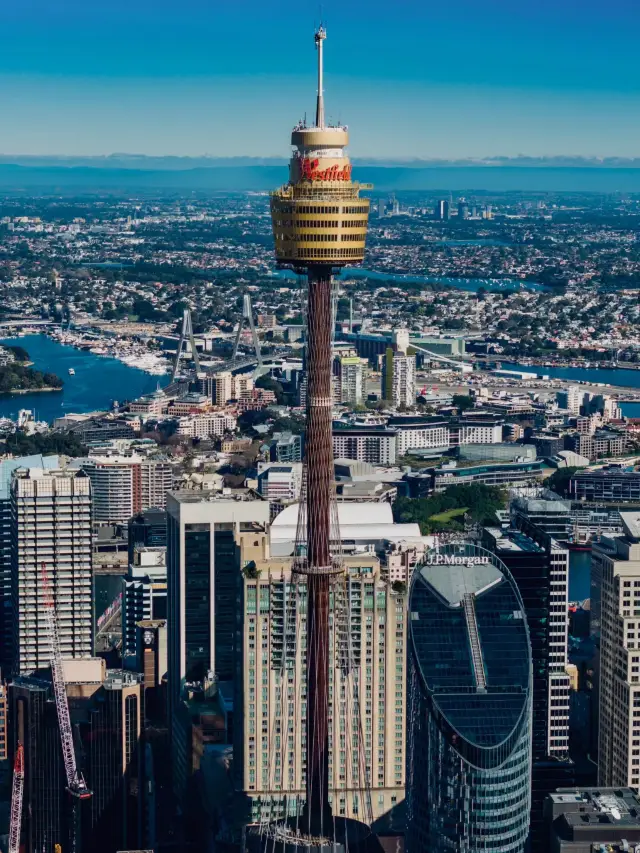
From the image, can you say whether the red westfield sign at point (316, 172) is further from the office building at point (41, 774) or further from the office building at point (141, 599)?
the office building at point (141, 599)

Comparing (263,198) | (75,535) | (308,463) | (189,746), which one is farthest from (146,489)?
(263,198)

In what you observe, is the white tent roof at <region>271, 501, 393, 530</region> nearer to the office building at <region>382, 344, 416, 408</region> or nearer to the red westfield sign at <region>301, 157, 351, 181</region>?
the red westfield sign at <region>301, 157, 351, 181</region>

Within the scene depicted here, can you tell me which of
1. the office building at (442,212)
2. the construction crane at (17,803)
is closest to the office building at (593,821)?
the construction crane at (17,803)

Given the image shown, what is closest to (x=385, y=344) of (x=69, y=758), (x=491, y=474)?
(x=491, y=474)

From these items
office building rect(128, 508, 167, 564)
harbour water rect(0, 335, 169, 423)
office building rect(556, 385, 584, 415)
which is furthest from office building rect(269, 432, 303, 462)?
office building rect(556, 385, 584, 415)

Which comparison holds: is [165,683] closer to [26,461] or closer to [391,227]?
[26,461]

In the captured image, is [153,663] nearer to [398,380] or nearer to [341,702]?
[341,702]
